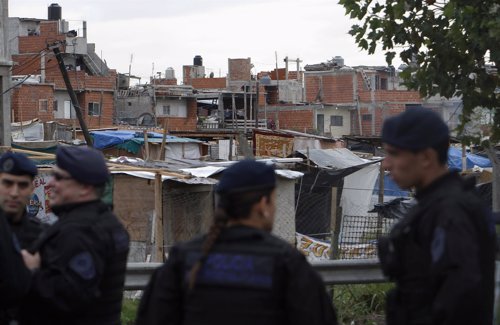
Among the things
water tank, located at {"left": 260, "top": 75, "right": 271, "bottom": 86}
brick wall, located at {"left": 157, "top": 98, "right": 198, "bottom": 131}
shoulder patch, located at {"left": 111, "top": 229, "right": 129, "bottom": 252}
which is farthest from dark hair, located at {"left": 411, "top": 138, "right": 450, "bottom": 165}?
water tank, located at {"left": 260, "top": 75, "right": 271, "bottom": 86}

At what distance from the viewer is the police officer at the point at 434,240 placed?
3816mm

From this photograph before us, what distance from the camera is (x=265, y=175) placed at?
406 cm

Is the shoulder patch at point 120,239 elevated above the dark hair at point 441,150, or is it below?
below

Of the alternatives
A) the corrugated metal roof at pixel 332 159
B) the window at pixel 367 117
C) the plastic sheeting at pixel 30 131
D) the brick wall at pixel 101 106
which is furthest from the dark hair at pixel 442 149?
the window at pixel 367 117

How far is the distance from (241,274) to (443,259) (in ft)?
2.65

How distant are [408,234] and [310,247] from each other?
515 inches

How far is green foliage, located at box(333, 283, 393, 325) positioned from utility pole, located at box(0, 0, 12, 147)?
1984cm

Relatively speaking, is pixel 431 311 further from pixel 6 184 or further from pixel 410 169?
pixel 6 184

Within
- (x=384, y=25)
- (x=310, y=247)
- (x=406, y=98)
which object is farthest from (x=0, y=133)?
(x=406, y=98)

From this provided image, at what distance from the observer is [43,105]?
54656 mm

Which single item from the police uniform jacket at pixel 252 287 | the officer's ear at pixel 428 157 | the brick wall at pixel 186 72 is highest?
the brick wall at pixel 186 72

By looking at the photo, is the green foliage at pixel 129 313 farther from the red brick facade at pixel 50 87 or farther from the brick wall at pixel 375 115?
the brick wall at pixel 375 115

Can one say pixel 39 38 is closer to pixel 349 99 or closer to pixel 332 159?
pixel 349 99

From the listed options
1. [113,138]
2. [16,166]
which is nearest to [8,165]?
[16,166]
